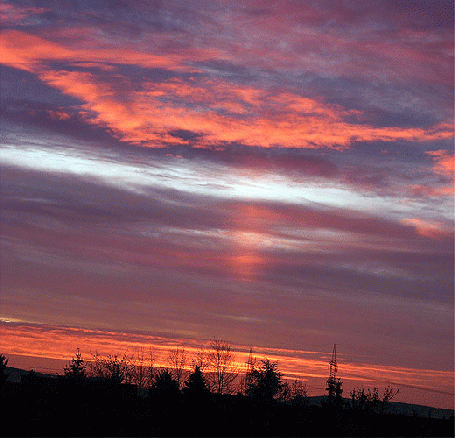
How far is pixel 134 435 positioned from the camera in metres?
45.9

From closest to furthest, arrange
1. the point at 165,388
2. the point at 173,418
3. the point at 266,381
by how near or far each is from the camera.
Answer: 1. the point at 173,418
2. the point at 165,388
3. the point at 266,381

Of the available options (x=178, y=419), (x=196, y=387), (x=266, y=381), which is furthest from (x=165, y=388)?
(x=266, y=381)

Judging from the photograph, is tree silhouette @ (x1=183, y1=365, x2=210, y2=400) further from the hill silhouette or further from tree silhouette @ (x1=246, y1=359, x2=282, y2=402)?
tree silhouette @ (x1=246, y1=359, x2=282, y2=402)

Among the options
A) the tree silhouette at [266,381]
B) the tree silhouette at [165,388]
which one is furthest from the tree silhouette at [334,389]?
the tree silhouette at [165,388]

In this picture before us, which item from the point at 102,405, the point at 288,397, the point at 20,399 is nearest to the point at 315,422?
the point at 102,405

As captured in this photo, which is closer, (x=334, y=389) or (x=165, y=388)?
(x=165, y=388)

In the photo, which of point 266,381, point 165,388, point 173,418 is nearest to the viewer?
point 173,418

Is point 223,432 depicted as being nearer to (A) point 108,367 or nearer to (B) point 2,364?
(B) point 2,364

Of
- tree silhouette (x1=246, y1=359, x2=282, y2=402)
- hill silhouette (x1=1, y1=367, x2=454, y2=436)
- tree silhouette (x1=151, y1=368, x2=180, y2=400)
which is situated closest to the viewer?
hill silhouette (x1=1, y1=367, x2=454, y2=436)

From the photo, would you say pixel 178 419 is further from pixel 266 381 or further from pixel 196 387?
pixel 266 381

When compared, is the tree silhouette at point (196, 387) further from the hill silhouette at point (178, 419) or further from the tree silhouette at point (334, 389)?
the tree silhouette at point (334, 389)

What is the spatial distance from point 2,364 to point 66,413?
122 ft

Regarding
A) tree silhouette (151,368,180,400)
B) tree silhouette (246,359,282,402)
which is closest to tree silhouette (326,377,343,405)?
tree silhouette (246,359,282,402)

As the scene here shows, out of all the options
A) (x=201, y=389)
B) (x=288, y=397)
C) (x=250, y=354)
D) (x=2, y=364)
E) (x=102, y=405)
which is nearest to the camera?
(x=102, y=405)
